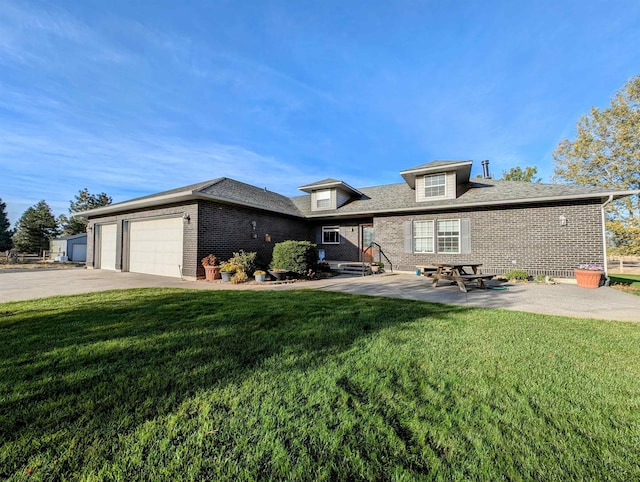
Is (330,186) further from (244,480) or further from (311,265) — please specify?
(244,480)

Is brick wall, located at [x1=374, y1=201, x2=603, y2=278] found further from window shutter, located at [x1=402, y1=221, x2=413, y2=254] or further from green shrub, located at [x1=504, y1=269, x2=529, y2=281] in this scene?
window shutter, located at [x1=402, y1=221, x2=413, y2=254]

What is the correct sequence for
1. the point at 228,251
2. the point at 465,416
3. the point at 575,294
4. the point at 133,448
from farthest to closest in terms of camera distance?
the point at 228,251 → the point at 575,294 → the point at 465,416 → the point at 133,448

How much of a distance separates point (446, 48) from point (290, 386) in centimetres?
1202

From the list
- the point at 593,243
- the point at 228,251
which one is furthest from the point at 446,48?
the point at 228,251

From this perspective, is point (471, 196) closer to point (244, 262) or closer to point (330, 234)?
point (330, 234)

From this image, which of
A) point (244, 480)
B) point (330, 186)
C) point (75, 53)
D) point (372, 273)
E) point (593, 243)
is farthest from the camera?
point (330, 186)

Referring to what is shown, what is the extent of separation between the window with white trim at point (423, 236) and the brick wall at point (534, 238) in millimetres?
288

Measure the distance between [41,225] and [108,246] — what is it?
1222 inches

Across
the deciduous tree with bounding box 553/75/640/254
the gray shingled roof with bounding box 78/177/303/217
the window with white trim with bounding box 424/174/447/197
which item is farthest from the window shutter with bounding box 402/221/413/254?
the deciduous tree with bounding box 553/75/640/254

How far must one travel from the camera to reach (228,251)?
10430mm

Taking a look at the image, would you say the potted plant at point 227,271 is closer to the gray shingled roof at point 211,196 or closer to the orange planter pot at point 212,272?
the orange planter pot at point 212,272

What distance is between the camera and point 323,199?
14586 mm

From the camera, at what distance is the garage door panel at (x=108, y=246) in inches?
506

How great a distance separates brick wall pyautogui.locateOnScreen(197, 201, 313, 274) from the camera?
9.70 metres
